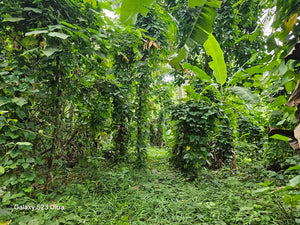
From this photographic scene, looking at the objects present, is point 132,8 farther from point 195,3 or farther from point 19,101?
point 19,101

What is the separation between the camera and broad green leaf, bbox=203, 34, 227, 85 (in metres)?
1.27

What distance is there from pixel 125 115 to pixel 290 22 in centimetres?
231

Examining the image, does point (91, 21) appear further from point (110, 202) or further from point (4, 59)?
point (110, 202)

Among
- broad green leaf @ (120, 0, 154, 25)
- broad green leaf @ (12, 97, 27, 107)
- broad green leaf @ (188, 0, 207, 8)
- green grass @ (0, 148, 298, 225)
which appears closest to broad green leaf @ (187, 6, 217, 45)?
broad green leaf @ (188, 0, 207, 8)

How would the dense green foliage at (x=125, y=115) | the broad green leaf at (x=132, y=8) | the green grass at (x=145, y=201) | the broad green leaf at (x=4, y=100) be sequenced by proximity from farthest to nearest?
the green grass at (x=145, y=201), the broad green leaf at (x=4, y=100), the dense green foliage at (x=125, y=115), the broad green leaf at (x=132, y=8)

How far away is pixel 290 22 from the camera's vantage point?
0.70 metres

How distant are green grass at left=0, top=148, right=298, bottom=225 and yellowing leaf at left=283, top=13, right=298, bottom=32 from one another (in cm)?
148

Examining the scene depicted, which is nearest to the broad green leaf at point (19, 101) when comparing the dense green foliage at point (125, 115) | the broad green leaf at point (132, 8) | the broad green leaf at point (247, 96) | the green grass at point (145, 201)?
the dense green foliage at point (125, 115)

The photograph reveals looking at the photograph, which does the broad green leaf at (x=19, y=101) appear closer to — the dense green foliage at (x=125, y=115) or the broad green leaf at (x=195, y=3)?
the dense green foliage at (x=125, y=115)

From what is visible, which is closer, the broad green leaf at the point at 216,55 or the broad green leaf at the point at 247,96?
the broad green leaf at the point at 216,55

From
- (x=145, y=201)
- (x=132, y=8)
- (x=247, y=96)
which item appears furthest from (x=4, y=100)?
(x=247, y=96)

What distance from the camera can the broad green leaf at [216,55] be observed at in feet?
4.15

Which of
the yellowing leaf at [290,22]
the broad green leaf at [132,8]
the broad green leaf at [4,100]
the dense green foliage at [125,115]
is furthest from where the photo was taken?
the broad green leaf at [4,100]

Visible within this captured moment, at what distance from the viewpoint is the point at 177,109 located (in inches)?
108
